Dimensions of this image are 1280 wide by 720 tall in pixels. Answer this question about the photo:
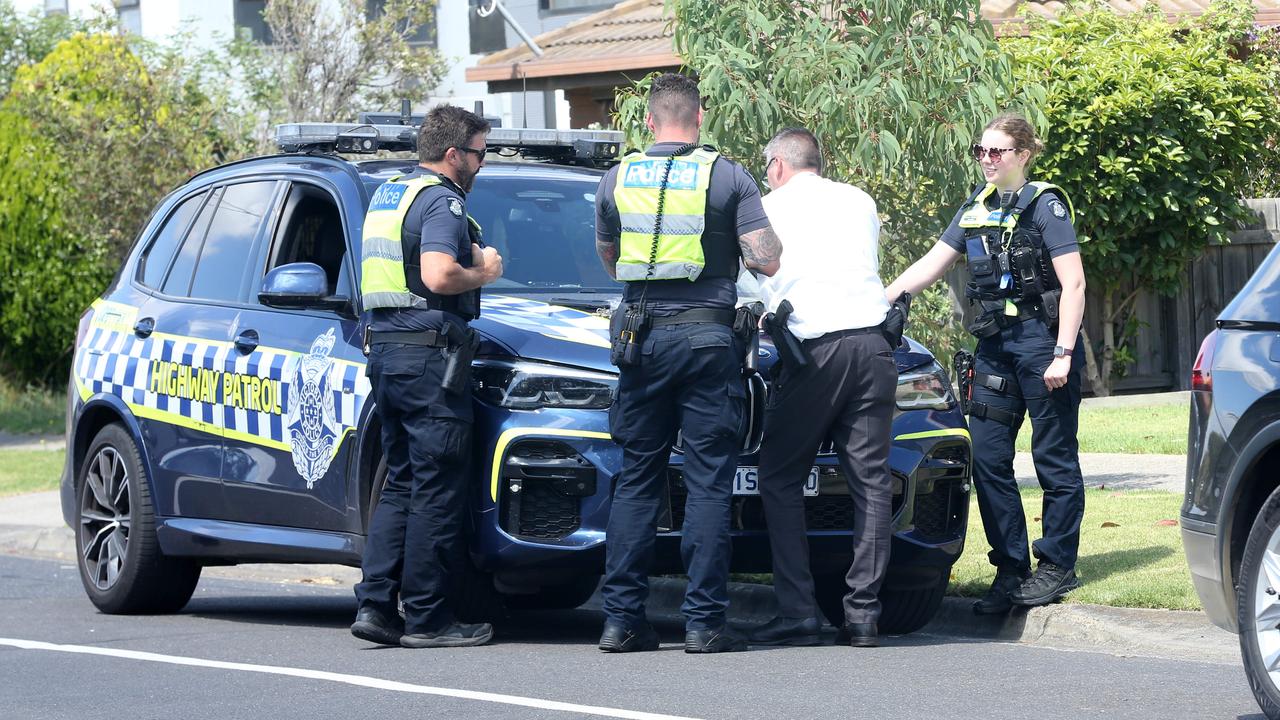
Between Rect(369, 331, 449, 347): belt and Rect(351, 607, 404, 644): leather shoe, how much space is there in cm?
101

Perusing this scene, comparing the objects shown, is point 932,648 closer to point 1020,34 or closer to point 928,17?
point 928,17

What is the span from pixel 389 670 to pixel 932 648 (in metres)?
1.96

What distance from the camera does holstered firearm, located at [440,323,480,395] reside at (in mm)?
6730

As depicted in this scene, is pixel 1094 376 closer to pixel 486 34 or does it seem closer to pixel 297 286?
pixel 486 34

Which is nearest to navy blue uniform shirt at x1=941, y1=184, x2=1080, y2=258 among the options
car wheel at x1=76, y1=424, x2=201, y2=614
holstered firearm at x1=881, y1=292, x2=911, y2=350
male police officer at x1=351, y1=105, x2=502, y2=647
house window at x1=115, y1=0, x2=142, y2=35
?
holstered firearm at x1=881, y1=292, x2=911, y2=350

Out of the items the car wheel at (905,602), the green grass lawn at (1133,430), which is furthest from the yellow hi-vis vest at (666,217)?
the green grass lawn at (1133,430)

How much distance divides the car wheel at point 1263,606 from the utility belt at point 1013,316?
2.08 meters

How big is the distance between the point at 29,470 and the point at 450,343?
9.92m

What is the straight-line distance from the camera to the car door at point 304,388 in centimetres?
733

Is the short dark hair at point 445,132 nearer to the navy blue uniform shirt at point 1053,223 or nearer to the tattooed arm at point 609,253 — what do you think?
the tattooed arm at point 609,253

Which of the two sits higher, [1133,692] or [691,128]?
[691,128]

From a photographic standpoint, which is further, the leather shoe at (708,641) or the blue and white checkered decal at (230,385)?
the blue and white checkered decal at (230,385)

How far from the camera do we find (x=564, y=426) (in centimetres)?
666

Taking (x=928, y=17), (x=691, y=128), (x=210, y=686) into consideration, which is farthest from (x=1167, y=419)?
(x=210, y=686)
